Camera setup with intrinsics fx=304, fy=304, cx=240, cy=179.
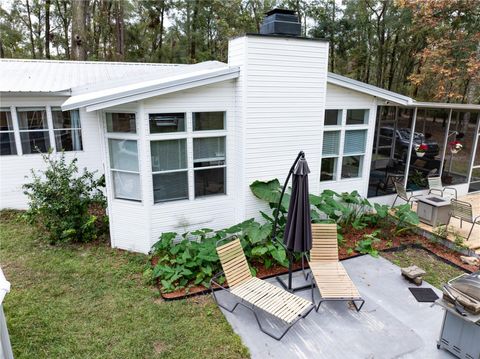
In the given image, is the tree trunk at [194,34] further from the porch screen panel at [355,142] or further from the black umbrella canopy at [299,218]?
the black umbrella canopy at [299,218]

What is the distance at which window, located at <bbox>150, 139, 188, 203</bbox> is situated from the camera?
19.1ft

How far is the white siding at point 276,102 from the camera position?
5777mm

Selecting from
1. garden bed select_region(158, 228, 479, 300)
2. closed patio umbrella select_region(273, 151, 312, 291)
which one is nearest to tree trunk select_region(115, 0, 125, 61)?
garden bed select_region(158, 228, 479, 300)

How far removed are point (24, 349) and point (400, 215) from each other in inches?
284

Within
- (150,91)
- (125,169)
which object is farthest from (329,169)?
(125,169)

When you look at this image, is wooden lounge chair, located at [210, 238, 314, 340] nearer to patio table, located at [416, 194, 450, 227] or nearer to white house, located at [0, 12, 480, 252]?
white house, located at [0, 12, 480, 252]

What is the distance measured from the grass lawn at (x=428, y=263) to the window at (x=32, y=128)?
9.18 meters

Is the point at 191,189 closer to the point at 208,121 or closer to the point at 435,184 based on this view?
the point at 208,121

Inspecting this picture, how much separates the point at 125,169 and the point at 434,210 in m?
7.05

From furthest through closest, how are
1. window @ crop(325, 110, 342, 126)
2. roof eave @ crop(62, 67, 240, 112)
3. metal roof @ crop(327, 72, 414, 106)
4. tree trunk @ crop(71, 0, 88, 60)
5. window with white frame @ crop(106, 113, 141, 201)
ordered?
tree trunk @ crop(71, 0, 88, 60) → window @ crop(325, 110, 342, 126) → metal roof @ crop(327, 72, 414, 106) → window with white frame @ crop(106, 113, 141, 201) → roof eave @ crop(62, 67, 240, 112)

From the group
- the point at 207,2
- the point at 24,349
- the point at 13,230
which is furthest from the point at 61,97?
the point at 207,2

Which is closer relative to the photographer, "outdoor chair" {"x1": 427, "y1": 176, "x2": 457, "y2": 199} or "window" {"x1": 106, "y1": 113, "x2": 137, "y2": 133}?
"window" {"x1": 106, "y1": 113, "x2": 137, "y2": 133}

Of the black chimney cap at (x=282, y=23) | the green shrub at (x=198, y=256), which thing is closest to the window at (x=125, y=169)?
the green shrub at (x=198, y=256)

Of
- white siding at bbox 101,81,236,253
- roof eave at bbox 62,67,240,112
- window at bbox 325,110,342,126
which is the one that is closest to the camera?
roof eave at bbox 62,67,240,112
